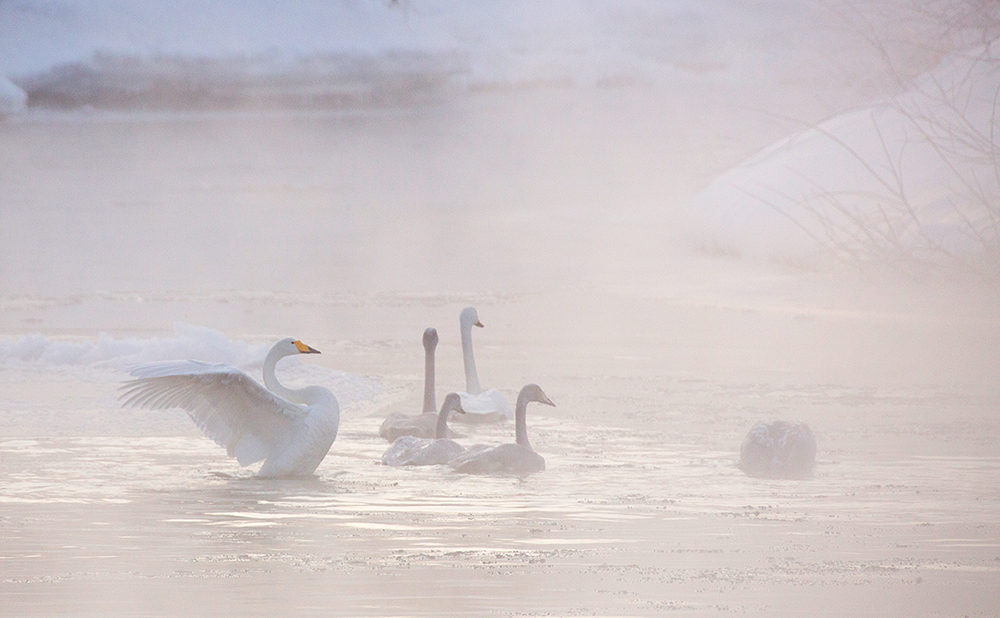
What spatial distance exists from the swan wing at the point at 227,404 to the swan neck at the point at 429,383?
1386 millimetres

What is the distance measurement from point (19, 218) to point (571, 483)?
1607 centimetres

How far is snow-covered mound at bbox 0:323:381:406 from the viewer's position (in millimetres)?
9000

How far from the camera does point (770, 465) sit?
6258 mm

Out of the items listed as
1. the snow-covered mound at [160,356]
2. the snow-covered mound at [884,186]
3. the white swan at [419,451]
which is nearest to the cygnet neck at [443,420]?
the white swan at [419,451]

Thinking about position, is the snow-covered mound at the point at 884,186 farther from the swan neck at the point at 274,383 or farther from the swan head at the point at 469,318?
the swan neck at the point at 274,383

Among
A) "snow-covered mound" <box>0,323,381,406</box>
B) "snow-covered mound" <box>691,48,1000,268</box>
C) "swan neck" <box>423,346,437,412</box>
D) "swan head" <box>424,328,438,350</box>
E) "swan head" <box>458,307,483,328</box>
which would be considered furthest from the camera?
"snow-covered mound" <box>691,48,1000,268</box>

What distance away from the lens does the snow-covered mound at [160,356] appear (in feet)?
29.5

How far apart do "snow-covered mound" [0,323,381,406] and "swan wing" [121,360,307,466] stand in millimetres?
2152

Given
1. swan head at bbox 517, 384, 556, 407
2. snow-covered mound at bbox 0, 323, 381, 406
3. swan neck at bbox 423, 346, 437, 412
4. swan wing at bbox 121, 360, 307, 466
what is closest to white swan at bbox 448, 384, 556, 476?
swan head at bbox 517, 384, 556, 407

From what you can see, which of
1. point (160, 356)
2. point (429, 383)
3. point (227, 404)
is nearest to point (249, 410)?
point (227, 404)

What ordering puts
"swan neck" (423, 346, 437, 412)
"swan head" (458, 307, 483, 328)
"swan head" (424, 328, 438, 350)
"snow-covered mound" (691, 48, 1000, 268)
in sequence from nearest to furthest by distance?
"swan neck" (423, 346, 437, 412) → "swan head" (424, 328, 438, 350) → "swan head" (458, 307, 483, 328) → "snow-covered mound" (691, 48, 1000, 268)

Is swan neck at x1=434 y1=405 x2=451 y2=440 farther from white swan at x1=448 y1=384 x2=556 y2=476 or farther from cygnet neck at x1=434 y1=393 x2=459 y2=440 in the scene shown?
white swan at x1=448 y1=384 x2=556 y2=476

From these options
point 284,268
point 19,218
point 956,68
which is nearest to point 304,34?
point 19,218

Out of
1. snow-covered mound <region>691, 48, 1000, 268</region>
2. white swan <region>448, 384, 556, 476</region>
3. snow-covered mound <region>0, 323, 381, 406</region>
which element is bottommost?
white swan <region>448, 384, 556, 476</region>
